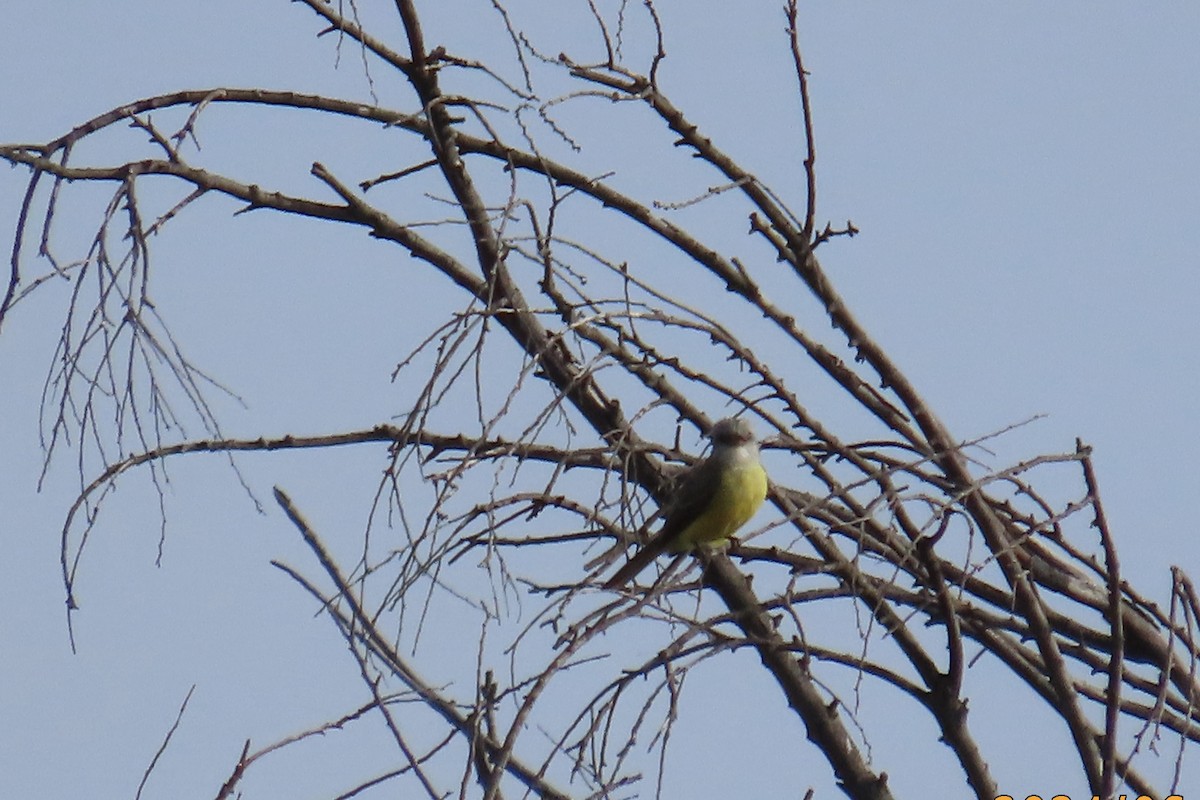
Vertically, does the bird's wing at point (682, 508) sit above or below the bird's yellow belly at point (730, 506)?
below

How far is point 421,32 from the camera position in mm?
→ 5008

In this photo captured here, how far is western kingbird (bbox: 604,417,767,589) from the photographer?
5.54m

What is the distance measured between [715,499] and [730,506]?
22 centimetres

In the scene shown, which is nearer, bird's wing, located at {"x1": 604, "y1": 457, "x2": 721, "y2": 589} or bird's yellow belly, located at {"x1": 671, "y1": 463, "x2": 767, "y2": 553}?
bird's wing, located at {"x1": 604, "y1": 457, "x2": 721, "y2": 589}

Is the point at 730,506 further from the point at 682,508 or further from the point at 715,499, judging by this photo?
the point at 682,508

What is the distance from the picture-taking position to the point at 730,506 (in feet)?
20.1

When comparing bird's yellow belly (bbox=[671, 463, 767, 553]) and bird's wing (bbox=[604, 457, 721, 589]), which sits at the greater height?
bird's yellow belly (bbox=[671, 463, 767, 553])

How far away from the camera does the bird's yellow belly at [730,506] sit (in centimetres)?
579

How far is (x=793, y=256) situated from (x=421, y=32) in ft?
4.17

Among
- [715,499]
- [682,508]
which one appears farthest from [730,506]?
[682,508]

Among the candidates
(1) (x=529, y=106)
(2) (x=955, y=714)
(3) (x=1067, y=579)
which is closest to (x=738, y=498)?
(3) (x=1067, y=579)

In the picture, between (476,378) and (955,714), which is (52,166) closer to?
(476,378)

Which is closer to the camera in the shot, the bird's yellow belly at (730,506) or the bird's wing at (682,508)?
→ the bird's wing at (682,508)

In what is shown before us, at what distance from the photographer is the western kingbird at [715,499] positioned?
5539 mm
